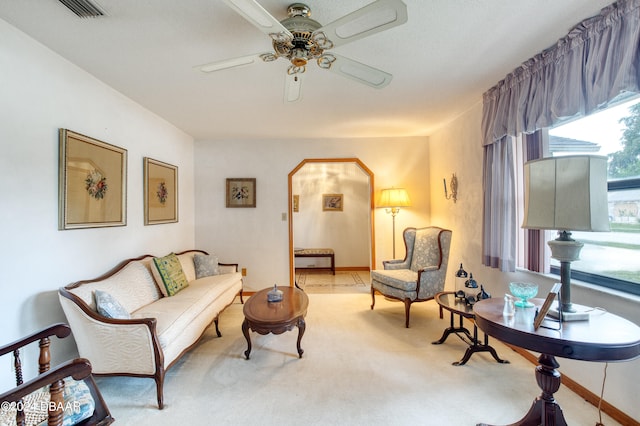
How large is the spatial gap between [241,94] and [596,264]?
127 inches

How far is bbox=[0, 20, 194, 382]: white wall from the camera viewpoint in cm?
171

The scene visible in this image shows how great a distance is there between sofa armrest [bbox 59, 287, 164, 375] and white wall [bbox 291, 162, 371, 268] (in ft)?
14.2

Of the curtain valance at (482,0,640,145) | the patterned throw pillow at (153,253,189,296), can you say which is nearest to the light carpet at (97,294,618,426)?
the patterned throw pillow at (153,253,189,296)

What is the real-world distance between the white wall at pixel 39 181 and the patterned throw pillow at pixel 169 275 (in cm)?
39

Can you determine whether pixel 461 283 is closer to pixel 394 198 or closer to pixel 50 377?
pixel 394 198

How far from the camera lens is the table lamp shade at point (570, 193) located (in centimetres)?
129

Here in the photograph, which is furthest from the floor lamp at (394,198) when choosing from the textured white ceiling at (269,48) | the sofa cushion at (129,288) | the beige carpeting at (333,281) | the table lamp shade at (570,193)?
the sofa cushion at (129,288)

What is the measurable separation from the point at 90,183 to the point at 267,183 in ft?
7.62

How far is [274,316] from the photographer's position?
2.27 meters

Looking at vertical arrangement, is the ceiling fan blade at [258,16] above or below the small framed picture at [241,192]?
above

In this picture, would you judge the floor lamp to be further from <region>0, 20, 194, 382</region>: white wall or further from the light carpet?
<region>0, 20, 194, 382</region>: white wall

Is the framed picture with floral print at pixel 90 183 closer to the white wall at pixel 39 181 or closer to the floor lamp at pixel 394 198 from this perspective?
the white wall at pixel 39 181

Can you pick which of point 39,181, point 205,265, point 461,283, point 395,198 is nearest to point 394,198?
point 395,198

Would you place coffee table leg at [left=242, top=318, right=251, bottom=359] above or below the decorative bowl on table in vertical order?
below
